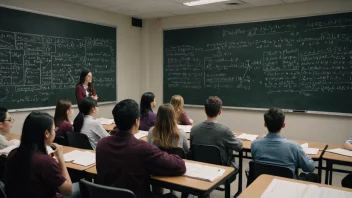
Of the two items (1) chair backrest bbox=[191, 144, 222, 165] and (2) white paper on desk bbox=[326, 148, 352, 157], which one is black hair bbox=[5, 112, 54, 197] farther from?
(2) white paper on desk bbox=[326, 148, 352, 157]

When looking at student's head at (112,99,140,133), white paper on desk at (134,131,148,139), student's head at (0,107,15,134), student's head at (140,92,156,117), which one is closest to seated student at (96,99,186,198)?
student's head at (112,99,140,133)

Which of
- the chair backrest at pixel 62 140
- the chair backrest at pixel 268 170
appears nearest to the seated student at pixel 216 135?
the chair backrest at pixel 268 170

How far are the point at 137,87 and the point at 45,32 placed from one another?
2570 mm

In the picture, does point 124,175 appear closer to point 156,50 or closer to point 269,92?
point 269,92

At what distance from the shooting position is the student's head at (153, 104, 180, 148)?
8.61 ft

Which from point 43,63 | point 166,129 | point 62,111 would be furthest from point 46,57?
point 166,129

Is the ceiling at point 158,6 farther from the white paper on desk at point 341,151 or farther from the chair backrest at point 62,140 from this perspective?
the white paper on desk at point 341,151

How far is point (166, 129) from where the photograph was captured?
2.64m

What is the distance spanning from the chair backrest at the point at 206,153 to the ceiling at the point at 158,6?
3.11 metres

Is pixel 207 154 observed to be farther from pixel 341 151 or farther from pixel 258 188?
pixel 341 151

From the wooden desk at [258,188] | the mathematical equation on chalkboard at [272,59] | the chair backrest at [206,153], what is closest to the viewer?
the wooden desk at [258,188]

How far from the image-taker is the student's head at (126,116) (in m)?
1.87

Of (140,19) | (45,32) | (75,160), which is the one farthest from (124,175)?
(140,19)

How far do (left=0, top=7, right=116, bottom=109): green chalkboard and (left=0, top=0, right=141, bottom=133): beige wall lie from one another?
0.14 meters
